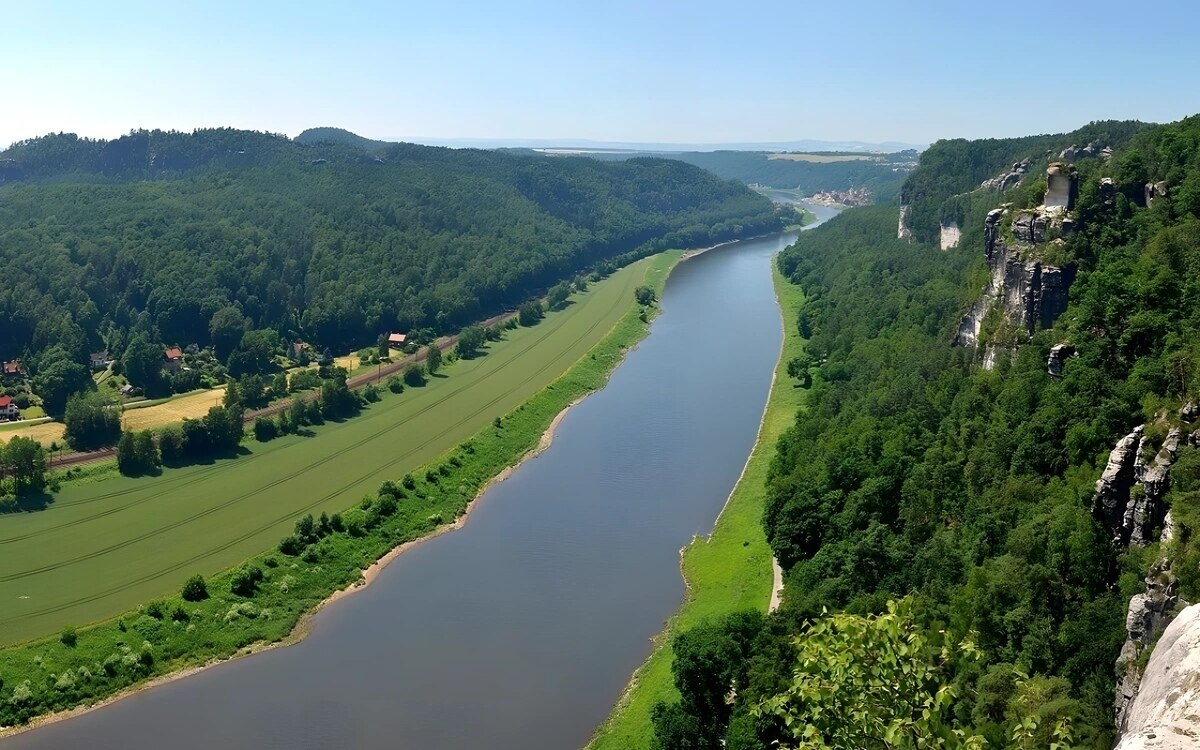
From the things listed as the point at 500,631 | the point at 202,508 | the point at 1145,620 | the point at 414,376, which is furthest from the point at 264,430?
the point at 1145,620

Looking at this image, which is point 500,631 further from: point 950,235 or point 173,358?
point 950,235

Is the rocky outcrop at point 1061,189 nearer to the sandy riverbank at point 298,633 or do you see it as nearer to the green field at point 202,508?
the sandy riverbank at point 298,633

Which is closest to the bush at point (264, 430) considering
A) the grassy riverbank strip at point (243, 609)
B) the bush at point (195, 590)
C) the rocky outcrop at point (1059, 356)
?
the grassy riverbank strip at point (243, 609)

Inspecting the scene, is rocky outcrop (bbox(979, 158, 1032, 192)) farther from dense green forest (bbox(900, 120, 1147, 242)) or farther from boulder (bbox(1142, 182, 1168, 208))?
boulder (bbox(1142, 182, 1168, 208))

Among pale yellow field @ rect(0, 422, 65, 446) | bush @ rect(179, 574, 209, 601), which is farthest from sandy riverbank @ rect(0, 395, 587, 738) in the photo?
pale yellow field @ rect(0, 422, 65, 446)

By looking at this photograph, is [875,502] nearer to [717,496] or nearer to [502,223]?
[717,496]

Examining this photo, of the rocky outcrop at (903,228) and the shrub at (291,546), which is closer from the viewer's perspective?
the shrub at (291,546)
